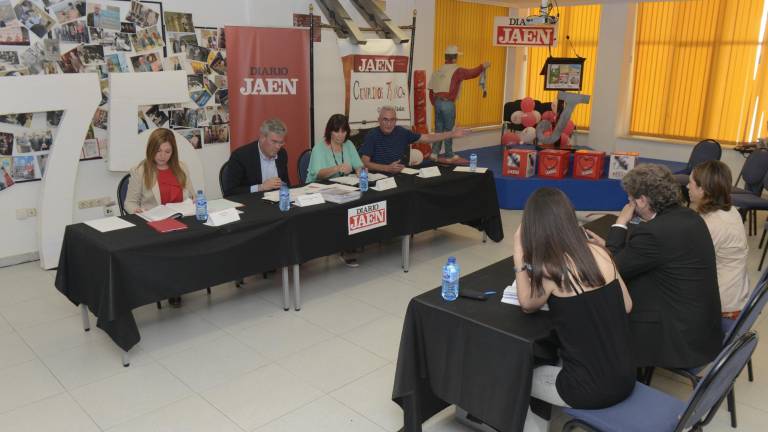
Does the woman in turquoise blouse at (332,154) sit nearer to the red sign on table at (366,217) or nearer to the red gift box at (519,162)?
the red sign on table at (366,217)

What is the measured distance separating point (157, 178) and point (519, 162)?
163 inches

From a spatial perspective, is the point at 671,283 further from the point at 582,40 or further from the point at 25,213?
the point at 582,40

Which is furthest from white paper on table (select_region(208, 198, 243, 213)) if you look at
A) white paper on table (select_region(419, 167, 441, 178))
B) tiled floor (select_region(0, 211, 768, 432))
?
white paper on table (select_region(419, 167, 441, 178))

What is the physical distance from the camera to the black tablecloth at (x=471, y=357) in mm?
2127

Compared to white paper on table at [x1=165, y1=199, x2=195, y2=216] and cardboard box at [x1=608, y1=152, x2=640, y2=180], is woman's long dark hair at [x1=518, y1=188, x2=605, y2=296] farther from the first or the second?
cardboard box at [x1=608, y1=152, x2=640, y2=180]

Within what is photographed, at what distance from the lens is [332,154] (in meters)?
4.79

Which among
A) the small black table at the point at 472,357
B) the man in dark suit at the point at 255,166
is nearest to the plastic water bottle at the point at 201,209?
the man in dark suit at the point at 255,166

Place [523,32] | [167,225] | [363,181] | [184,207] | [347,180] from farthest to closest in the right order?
[523,32], [347,180], [363,181], [184,207], [167,225]

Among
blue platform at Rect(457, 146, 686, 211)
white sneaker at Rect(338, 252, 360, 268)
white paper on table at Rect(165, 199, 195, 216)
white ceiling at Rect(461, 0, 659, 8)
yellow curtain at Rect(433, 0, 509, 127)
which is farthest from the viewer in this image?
yellow curtain at Rect(433, 0, 509, 127)

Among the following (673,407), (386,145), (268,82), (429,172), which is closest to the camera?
(673,407)

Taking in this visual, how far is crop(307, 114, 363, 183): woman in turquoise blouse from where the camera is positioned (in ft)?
15.1

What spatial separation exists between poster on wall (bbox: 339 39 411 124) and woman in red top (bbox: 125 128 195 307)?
2.67 m

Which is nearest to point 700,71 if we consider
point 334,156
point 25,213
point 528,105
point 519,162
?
point 528,105

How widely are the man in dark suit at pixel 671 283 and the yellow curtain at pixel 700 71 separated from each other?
6583 millimetres
